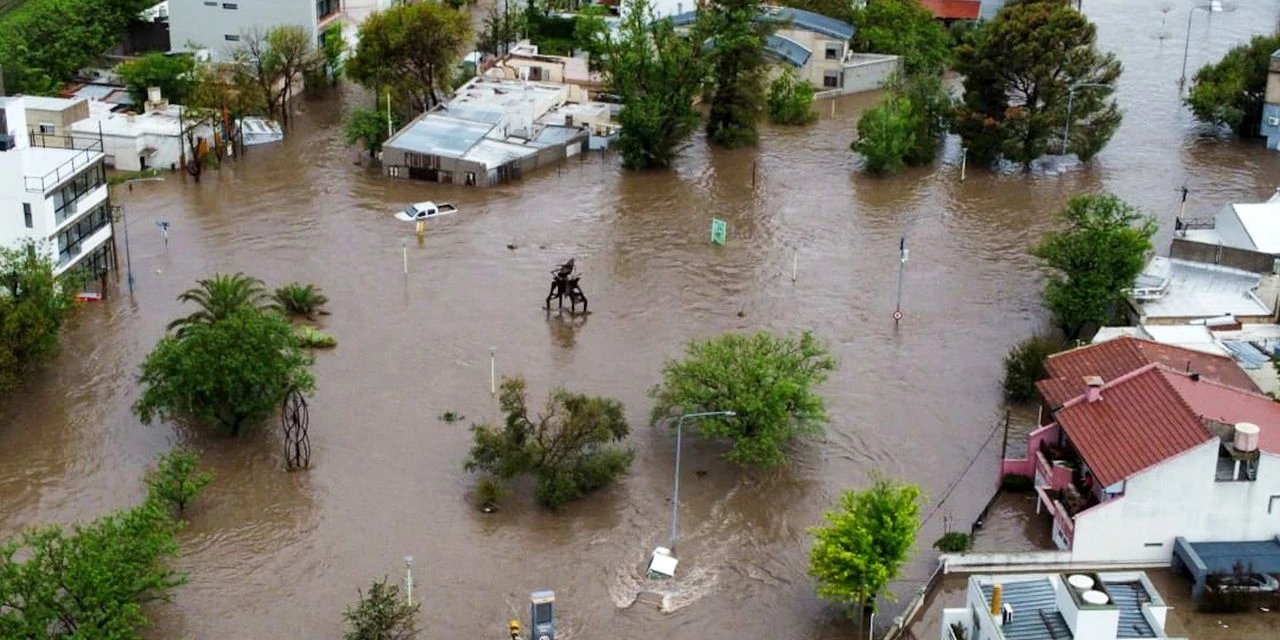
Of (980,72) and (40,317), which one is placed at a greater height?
(980,72)

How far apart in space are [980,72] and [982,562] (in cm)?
3395

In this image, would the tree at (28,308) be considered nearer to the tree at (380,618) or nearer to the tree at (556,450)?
the tree at (556,450)

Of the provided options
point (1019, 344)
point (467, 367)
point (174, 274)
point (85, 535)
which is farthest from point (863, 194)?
point (85, 535)

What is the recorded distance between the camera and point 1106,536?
122ft

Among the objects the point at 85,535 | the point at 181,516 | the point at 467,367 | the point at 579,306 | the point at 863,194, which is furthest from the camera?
the point at 863,194

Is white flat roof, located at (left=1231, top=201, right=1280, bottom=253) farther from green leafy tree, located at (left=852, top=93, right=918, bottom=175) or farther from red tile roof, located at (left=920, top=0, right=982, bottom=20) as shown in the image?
red tile roof, located at (left=920, top=0, right=982, bottom=20)

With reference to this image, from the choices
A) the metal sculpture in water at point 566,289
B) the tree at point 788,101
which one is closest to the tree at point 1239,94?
the tree at point 788,101

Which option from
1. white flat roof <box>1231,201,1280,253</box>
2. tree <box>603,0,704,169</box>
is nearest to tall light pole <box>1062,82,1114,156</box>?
white flat roof <box>1231,201,1280,253</box>

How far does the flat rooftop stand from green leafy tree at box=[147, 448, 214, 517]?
26.5 meters

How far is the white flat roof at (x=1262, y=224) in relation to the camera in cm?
5186

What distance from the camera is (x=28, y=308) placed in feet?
145

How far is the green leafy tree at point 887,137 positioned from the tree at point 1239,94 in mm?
14598

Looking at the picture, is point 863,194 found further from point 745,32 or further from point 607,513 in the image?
point 607,513

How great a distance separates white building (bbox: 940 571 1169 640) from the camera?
29.8 meters
